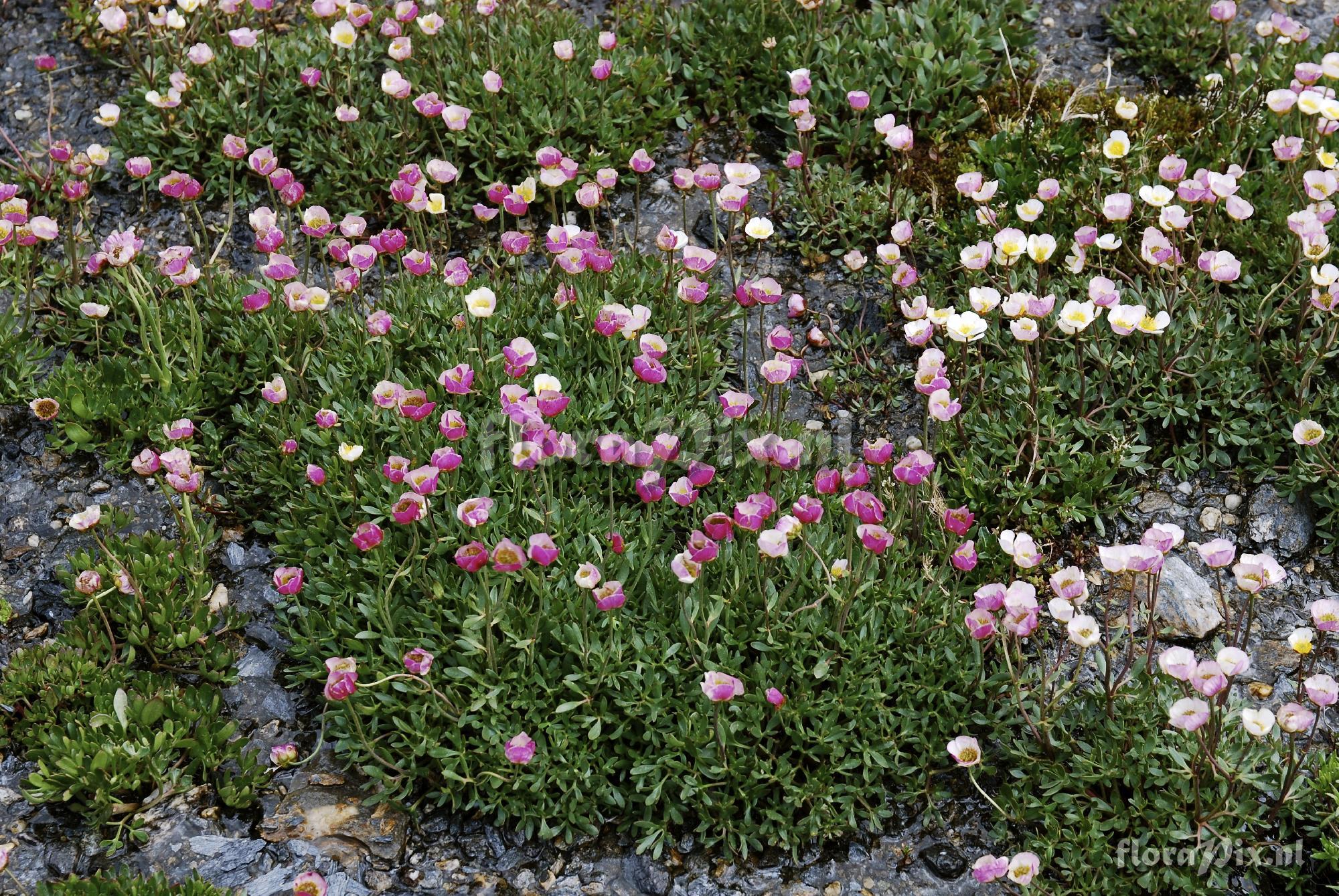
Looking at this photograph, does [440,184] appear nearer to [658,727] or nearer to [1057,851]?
[658,727]

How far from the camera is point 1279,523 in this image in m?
4.38

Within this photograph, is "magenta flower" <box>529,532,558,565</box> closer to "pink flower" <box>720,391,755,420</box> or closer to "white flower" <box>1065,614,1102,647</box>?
"pink flower" <box>720,391,755,420</box>

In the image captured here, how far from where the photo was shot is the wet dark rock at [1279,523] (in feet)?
14.2

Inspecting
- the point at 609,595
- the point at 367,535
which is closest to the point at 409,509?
the point at 367,535

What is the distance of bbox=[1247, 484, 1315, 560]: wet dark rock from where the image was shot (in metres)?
4.34

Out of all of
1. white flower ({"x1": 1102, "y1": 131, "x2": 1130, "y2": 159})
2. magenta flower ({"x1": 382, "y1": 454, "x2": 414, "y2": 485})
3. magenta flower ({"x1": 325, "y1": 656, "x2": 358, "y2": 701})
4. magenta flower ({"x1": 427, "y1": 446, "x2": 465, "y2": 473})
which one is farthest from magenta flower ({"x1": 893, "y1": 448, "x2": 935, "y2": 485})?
white flower ({"x1": 1102, "y1": 131, "x2": 1130, "y2": 159})

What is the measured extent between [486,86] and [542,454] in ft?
7.78

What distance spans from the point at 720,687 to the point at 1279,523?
7.83 ft

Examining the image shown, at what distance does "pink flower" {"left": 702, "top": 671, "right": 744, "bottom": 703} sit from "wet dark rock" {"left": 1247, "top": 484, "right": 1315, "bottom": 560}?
7.24 feet

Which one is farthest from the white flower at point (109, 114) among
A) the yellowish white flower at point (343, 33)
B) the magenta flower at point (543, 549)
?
the magenta flower at point (543, 549)

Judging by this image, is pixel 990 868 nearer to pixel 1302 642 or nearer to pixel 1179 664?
pixel 1179 664

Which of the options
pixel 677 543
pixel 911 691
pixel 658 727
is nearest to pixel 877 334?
pixel 677 543

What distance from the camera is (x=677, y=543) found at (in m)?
4.20

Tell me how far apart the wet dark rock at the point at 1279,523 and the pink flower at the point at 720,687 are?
7.24ft
